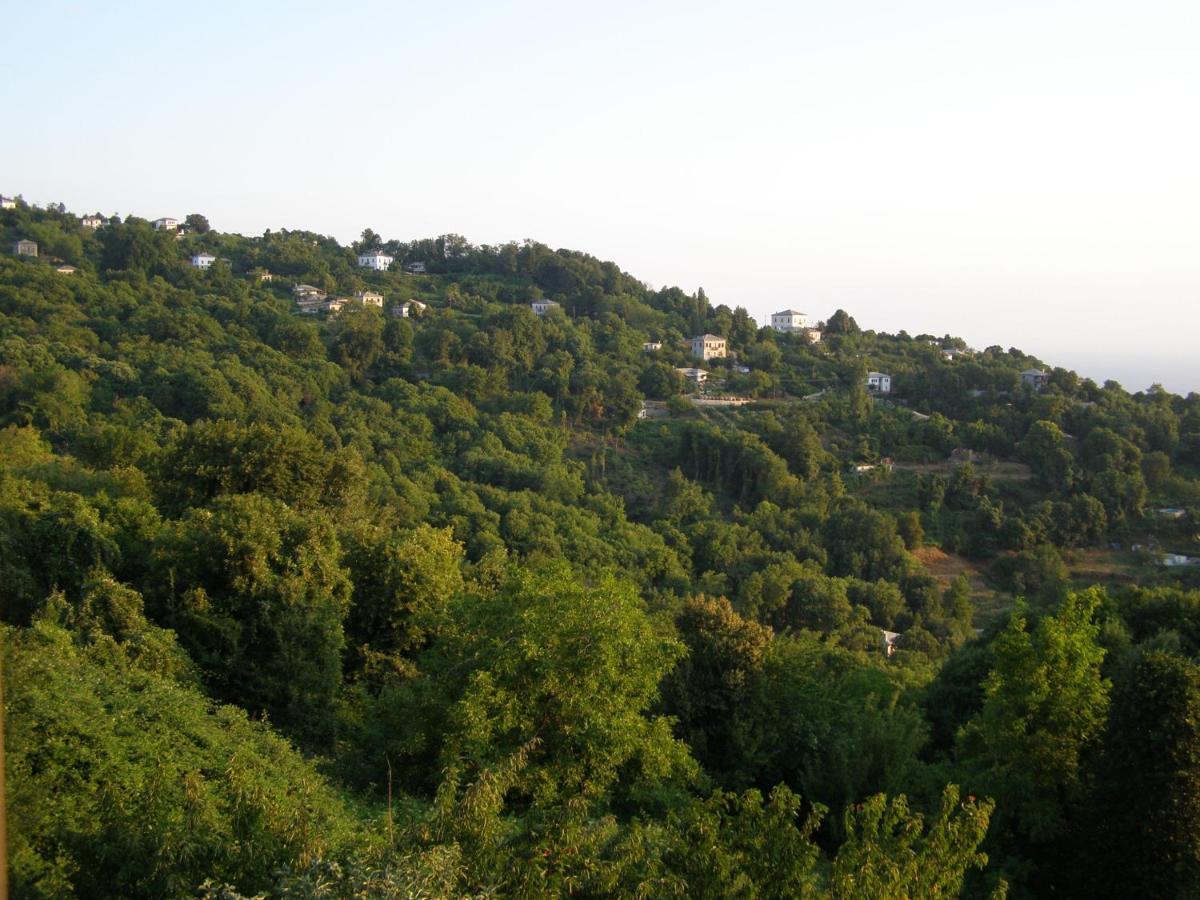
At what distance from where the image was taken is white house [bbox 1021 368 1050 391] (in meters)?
42.9

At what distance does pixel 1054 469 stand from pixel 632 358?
66.2 ft

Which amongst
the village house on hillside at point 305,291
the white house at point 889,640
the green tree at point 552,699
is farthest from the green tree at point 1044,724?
the village house on hillside at point 305,291

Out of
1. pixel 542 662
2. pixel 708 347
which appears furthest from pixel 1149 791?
pixel 708 347

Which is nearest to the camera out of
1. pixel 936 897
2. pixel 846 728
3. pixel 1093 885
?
pixel 936 897

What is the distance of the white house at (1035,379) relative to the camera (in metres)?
42.9

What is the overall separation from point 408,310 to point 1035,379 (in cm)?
3095

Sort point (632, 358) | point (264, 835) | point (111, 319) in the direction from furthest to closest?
point (632, 358), point (111, 319), point (264, 835)

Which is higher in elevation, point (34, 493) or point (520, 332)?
point (520, 332)

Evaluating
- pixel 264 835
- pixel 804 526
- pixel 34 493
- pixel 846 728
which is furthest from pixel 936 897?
pixel 804 526

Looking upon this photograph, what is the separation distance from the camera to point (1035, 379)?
145ft

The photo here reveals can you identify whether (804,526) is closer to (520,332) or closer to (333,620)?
(520,332)

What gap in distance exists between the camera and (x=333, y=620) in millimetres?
10109

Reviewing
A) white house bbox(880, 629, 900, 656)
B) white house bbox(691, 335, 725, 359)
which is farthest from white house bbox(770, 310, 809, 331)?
white house bbox(880, 629, 900, 656)

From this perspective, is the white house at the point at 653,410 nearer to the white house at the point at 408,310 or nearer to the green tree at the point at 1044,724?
the white house at the point at 408,310
